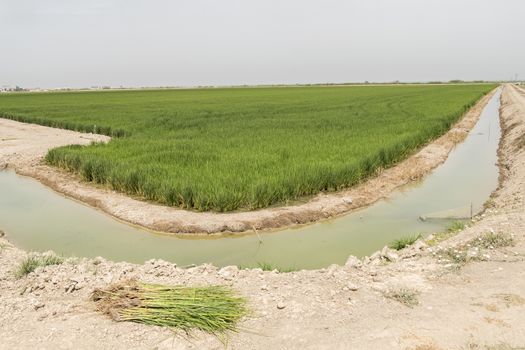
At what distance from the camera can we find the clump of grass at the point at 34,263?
456cm

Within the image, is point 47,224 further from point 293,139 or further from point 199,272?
point 293,139

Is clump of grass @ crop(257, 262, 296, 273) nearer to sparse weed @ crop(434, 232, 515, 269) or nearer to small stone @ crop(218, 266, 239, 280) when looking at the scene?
small stone @ crop(218, 266, 239, 280)

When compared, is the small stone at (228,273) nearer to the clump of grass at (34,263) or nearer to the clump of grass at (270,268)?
the clump of grass at (270,268)

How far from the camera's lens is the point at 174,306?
11.9 ft

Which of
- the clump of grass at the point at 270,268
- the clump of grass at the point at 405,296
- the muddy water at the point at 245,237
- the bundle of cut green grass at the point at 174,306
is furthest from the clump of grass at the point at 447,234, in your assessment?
the bundle of cut green grass at the point at 174,306

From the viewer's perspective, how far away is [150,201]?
8.23 m

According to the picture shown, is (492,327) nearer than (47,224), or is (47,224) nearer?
(492,327)

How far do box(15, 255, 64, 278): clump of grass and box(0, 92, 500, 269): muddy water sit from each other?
1.25 m

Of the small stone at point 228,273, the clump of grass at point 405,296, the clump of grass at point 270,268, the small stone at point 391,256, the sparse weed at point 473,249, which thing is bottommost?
the clump of grass at point 270,268

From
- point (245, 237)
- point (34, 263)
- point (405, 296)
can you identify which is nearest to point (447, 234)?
point (405, 296)

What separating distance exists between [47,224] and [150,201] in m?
1.90

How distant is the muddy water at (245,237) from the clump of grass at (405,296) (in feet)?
6.15

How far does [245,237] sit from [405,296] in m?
3.25

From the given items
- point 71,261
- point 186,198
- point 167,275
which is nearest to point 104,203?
point 186,198
